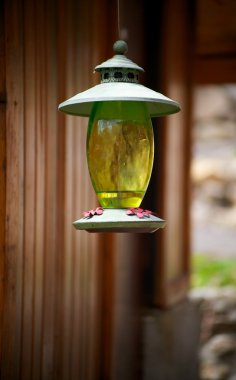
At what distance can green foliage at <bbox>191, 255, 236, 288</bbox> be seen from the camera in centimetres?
1466

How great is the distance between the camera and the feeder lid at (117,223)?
3.06 meters

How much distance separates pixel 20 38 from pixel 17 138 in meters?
0.56

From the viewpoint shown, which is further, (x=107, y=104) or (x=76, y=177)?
(x=76, y=177)

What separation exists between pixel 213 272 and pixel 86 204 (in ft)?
33.9

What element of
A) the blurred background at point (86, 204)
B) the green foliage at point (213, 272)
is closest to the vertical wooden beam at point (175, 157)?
the blurred background at point (86, 204)

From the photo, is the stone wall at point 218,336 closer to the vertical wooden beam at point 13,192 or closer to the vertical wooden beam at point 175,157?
the vertical wooden beam at point 175,157

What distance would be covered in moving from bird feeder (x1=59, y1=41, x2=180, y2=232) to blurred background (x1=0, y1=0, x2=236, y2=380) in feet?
3.01

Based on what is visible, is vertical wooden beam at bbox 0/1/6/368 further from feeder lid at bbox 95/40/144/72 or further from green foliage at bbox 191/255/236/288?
green foliage at bbox 191/255/236/288

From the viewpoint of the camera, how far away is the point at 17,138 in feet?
13.6

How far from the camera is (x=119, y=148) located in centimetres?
315

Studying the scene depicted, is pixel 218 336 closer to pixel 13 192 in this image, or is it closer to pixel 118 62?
pixel 13 192

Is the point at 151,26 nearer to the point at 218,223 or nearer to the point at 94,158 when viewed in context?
the point at 94,158

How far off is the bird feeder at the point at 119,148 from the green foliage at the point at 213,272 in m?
11.4

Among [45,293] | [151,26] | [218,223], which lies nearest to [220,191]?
[218,223]
